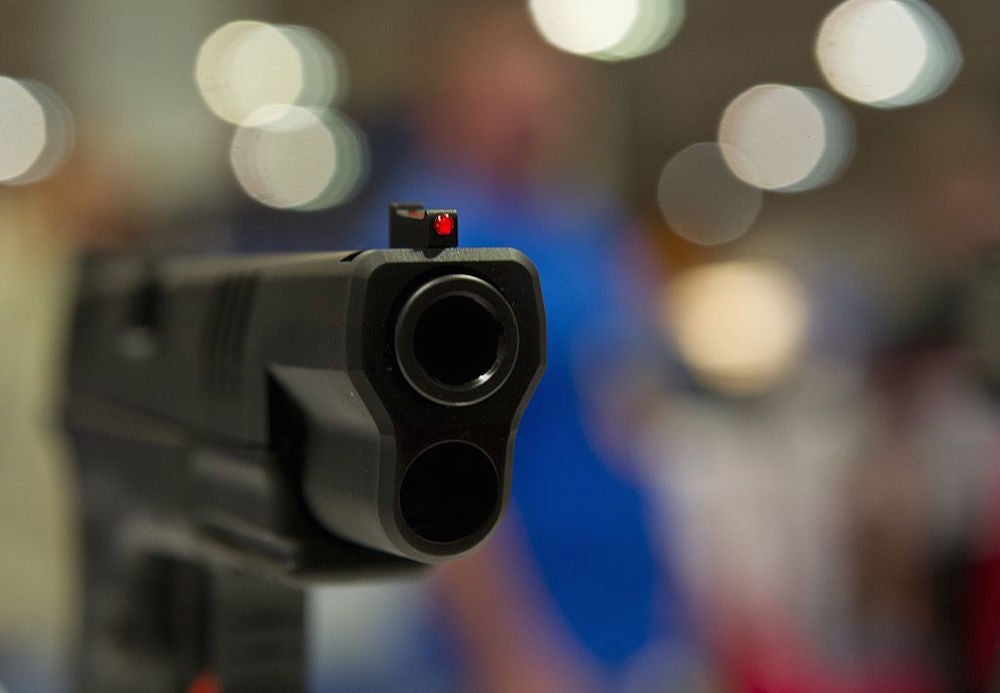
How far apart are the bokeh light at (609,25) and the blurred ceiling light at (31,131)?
57cm

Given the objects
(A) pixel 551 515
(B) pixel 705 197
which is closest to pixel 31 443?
(A) pixel 551 515

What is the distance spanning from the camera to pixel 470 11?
1.43 meters

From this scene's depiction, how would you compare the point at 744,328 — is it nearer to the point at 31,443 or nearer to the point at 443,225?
the point at 31,443

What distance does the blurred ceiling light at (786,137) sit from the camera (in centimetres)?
135

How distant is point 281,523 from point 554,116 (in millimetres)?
954

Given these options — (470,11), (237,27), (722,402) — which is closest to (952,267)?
(722,402)

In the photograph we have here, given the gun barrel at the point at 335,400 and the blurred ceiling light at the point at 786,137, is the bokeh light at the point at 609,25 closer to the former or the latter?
the blurred ceiling light at the point at 786,137

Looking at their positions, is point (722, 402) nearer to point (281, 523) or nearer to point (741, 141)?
point (741, 141)

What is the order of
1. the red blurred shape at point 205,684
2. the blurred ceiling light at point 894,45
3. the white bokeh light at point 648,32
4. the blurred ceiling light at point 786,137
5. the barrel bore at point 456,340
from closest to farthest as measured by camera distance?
the barrel bore at point 456,340, the red blurred shape at point 205,684, the blurred ceiling light at point 894,45, the blurred ceiling light at point 786,137, the white bokeh light at point 648,32

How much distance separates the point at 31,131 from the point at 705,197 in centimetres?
88

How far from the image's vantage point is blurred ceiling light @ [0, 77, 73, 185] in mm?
1190

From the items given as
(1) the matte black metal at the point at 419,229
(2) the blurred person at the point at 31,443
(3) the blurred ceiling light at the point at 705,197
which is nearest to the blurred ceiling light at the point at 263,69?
(2) the blurred person at the point at 31,443

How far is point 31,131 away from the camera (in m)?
1.23

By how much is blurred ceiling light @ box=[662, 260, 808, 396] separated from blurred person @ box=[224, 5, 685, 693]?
356 millimetres
